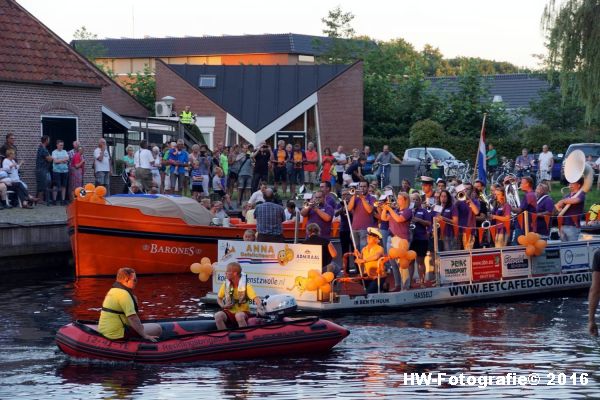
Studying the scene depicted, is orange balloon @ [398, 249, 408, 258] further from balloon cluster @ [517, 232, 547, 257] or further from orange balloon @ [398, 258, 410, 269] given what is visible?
balloon cluster @ [517, 232, 547, 257]

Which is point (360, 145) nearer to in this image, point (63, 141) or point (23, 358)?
point (63, 141)

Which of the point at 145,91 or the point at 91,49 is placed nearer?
the point at 145,91

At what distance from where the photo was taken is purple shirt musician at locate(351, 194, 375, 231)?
77.4 ft

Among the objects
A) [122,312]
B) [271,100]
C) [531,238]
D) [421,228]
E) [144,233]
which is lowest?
[122,312]

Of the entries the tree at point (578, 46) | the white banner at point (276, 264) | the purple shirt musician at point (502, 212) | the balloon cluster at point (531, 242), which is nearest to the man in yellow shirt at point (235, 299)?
the white banner at point (276, 264)

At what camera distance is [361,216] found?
2359 cm

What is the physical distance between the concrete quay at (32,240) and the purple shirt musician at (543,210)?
12170mm

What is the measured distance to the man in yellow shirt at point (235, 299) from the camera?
17719 mm

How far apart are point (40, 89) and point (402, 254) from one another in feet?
55.8

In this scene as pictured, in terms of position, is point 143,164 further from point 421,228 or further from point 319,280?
point 319,280

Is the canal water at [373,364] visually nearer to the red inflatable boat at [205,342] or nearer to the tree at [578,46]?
the red inflatable boat at [205,342]

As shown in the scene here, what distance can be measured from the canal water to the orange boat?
4.34m

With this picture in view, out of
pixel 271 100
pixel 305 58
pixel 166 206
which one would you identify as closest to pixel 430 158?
pixel 271 100

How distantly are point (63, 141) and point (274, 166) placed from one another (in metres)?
6.58
